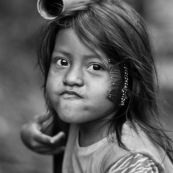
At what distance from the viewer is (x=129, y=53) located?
2.54 meters

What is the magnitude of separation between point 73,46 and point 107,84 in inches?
9.3

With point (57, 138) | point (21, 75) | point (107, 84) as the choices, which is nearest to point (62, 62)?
point (107, 84)

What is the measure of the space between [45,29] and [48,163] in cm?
258

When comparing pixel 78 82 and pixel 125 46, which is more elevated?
pixel 125 46

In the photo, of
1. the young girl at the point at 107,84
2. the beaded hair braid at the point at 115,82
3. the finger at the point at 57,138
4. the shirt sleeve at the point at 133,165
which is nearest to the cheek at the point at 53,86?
the young girl at the point at 107,84

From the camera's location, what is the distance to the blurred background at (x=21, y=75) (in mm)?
5141

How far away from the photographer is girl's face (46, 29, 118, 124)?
8.17 ft

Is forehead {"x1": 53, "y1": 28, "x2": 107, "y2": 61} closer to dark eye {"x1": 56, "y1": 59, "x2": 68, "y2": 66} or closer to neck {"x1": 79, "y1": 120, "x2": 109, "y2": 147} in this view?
dark eye {"x1": 56, "y1": 59, "x2": 68, "y2": 66}

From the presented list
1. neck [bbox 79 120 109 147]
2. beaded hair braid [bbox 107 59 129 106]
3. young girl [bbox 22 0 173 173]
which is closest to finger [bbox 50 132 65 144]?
neck [bbox 79 120 109 147]

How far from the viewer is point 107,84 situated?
8.28 feet

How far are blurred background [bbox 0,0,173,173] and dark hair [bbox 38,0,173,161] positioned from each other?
235 cm

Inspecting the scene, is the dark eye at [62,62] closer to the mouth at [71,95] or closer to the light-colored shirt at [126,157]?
the mouth at [71,95]

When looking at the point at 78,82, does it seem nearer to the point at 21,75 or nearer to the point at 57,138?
the point at 57,138

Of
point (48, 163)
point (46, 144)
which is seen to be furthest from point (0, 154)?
point (46, 144)
